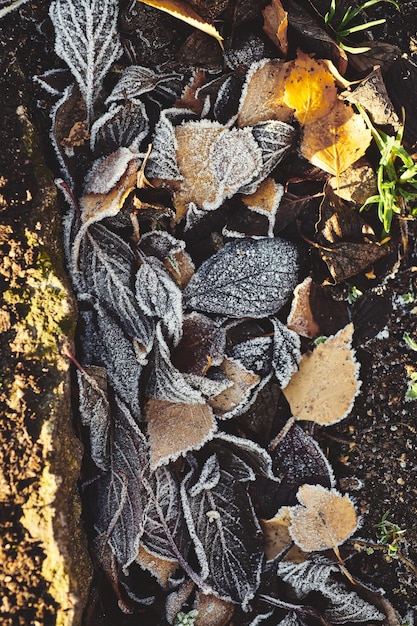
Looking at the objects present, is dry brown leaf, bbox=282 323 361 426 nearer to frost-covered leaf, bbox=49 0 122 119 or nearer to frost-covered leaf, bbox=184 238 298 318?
frost-covered leaf, bbox=184 238 298 318

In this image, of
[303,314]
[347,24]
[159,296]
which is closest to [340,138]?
[347,24]

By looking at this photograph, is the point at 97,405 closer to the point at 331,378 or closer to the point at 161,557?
the point at 161,557

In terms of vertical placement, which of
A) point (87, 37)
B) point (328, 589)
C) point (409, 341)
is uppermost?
point (87, 37)

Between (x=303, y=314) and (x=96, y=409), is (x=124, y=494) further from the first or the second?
(x=303, y=314)

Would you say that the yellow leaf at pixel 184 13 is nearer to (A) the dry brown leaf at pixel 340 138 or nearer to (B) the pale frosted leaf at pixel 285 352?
(A) the dry brown leaf at pixel 340 138


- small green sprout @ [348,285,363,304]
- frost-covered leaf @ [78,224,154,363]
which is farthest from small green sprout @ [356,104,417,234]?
frost-covered leaf @ [78,224,154,363]

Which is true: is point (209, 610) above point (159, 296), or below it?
below
